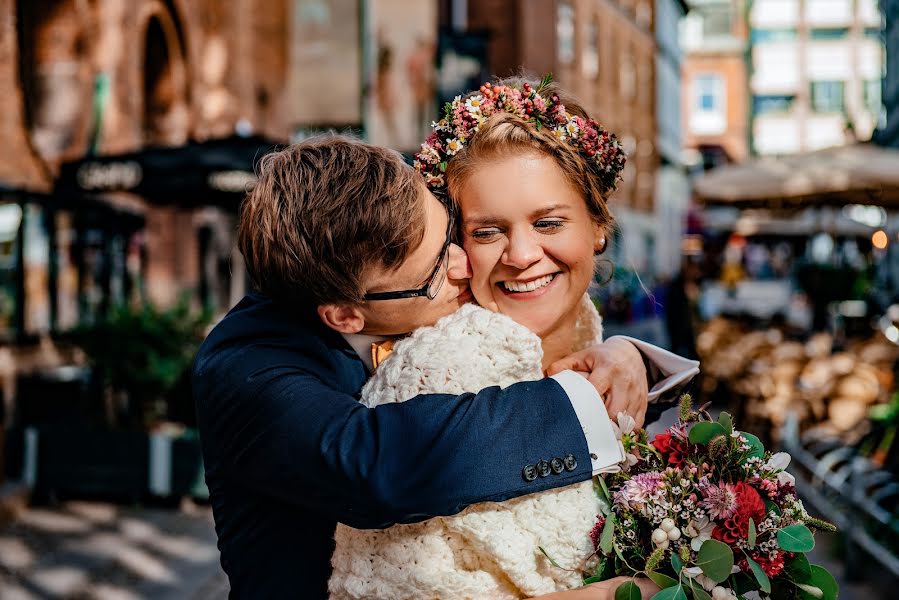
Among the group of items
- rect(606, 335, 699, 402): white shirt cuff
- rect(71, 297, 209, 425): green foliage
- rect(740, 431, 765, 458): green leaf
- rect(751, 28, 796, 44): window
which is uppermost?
rect(751, 28, 796, 44): window

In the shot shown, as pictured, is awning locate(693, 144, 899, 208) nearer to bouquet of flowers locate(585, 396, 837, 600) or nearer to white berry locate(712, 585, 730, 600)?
bouquet of flowers locate(585, 396, 837, 600)

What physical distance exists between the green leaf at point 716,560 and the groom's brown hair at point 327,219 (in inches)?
30.5

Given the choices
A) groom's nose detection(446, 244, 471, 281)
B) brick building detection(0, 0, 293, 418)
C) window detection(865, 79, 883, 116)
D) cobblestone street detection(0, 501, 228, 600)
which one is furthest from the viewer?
window detection(865, 79, 883, 116)

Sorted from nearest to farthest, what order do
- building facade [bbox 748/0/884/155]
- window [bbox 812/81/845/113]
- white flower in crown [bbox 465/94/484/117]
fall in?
white flower in crown [bbox 465/94/484/117] < building facade [bbox 748/0/884/155] < window [bbox 812/81/845/113]

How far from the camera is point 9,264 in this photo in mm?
7445

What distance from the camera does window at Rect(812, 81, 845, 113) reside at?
5753 centimetres

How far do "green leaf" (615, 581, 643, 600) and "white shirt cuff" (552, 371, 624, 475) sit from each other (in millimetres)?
197

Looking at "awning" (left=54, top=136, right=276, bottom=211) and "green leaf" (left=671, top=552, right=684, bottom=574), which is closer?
"green leaf" (left=671, top=552, right=684, bottom=574)

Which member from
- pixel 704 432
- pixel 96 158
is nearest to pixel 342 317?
pixel 704 432

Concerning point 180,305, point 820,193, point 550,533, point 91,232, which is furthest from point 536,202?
point 91,232

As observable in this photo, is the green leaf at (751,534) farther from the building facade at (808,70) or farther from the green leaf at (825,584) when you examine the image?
the building facade at (808,70)

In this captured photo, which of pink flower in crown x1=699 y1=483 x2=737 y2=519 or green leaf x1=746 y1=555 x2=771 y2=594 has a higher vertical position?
pink flower in crown x1=699 y1=483 x2=737 y2=519

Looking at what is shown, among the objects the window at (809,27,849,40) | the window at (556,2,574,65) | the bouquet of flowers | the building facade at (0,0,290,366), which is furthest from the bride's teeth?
the window at (809,27,849,40)

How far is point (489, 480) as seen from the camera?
1490 millimetres
